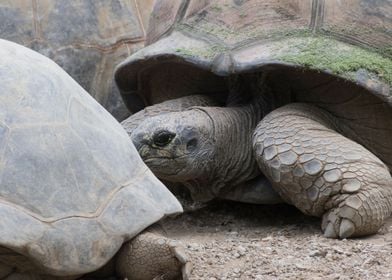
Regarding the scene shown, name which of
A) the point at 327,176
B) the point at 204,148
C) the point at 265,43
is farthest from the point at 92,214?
the point at 265,43

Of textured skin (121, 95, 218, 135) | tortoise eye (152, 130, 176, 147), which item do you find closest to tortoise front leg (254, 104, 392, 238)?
tortoise eye (152, 130, 176, 147)

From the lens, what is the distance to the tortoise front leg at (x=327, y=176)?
3.99 metres

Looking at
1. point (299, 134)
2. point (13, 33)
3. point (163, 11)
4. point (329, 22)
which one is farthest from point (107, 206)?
point (13, 33)

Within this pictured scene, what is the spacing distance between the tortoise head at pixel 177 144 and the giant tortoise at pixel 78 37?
1551 mm

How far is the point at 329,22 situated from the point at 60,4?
2.04 metres

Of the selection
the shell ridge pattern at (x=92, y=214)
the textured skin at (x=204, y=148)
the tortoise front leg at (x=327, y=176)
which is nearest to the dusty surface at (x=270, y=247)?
the tortoise front leg at (x=327, y=176)

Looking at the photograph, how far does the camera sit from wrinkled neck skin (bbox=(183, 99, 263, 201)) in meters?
4.48

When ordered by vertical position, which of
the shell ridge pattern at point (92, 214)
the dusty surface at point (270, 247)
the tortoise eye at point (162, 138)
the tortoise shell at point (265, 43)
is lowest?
the dusty surface at point (270, 247)

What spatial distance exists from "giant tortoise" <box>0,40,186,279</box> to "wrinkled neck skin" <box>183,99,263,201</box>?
1246mm

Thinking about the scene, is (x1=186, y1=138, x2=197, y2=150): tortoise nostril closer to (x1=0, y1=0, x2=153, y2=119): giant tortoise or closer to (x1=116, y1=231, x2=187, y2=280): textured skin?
(x1=116, y1=231, x2=187, y2=280): textured skin

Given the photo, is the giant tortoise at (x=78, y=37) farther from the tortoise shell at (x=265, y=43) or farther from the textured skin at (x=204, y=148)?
the textured skin at (x=204, y=148)

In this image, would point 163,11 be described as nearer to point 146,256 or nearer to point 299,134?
point 299,134

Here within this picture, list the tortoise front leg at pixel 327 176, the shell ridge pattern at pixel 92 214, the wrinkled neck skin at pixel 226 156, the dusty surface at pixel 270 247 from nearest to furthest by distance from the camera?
the shell ridge pattern at pixel 92 214 < the dusty surface at pixel 270 247 < the tortoise front leg at pixel 327 176 < the wrinkled neck skin at pixel 226 156

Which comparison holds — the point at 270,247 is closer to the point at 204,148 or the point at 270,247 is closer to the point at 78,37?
the point at 204,148
